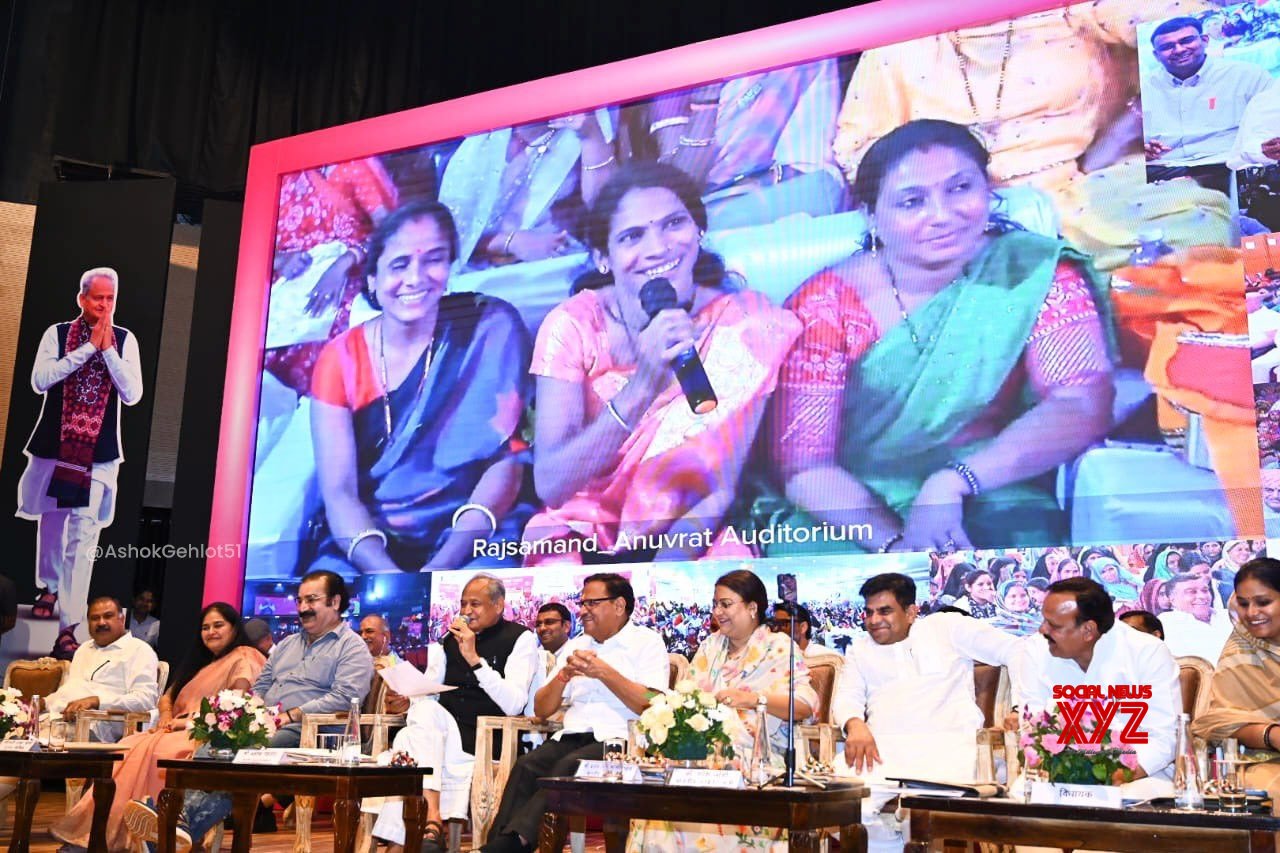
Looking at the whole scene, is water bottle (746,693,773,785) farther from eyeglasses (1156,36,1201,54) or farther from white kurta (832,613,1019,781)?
eyeglasses (1156,36,1201,54)

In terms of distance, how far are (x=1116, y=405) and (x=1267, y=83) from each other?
1272 millimetres

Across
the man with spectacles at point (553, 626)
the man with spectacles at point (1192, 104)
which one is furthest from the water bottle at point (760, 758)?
the man with spectacles at point (1192, 104)

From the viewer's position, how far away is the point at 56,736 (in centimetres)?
407

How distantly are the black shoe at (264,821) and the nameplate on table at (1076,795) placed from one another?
4.04 meters

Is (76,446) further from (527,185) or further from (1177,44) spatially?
(1177,44)

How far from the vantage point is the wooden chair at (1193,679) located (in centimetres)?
372

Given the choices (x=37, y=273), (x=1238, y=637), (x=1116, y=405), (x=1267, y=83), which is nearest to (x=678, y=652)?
Answer: (x=1116, y=405)

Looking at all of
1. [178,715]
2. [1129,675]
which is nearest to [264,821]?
[178,715]

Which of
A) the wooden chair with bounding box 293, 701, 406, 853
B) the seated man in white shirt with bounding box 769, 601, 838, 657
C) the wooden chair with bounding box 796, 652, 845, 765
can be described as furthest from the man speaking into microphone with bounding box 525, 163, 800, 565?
the wooden chair with bounding box 293, 701, 406, 853

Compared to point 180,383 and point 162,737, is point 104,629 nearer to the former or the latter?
point 162,737

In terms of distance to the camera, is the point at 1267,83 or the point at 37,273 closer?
the point at 1267,83

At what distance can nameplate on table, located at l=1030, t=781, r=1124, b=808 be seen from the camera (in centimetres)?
225

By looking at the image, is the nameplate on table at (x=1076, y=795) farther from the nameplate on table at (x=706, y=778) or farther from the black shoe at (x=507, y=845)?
the black shoe at (x=507, y=845)

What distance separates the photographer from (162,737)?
4.45 m
